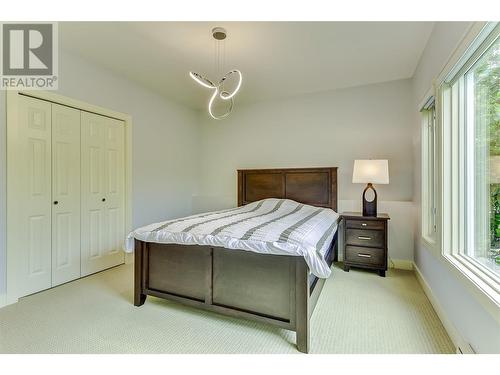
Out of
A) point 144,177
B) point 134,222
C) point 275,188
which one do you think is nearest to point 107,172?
point 144,177

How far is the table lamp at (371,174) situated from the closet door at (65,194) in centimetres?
333

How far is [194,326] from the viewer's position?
1927 millimetres

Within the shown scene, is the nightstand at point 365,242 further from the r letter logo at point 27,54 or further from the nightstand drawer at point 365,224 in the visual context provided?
the r letter logo at point 27,54

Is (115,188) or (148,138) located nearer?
(115,188)

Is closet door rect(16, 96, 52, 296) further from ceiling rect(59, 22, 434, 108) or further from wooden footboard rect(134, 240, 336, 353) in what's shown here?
wooden footboard rect(134, 240, 336, 353)

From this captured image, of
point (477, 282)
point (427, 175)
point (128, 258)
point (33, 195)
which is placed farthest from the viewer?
point (128, 258)

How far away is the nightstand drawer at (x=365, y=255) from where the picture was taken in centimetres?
303

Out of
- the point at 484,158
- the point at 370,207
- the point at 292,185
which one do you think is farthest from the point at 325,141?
the point at 484,158

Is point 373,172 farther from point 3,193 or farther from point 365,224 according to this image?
point 3,193

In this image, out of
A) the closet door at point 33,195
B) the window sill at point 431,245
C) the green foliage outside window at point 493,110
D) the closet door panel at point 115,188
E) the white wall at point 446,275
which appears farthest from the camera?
the closet door panel at point 115,188

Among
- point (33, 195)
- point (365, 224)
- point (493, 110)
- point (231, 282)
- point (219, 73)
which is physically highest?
point (219, 73)

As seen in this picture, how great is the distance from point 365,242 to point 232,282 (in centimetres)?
194

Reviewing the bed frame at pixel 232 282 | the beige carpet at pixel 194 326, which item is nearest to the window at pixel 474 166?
the beige carpet at pixel 194 326

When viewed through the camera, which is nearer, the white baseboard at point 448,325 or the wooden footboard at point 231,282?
the white baseboard at point 448,325
